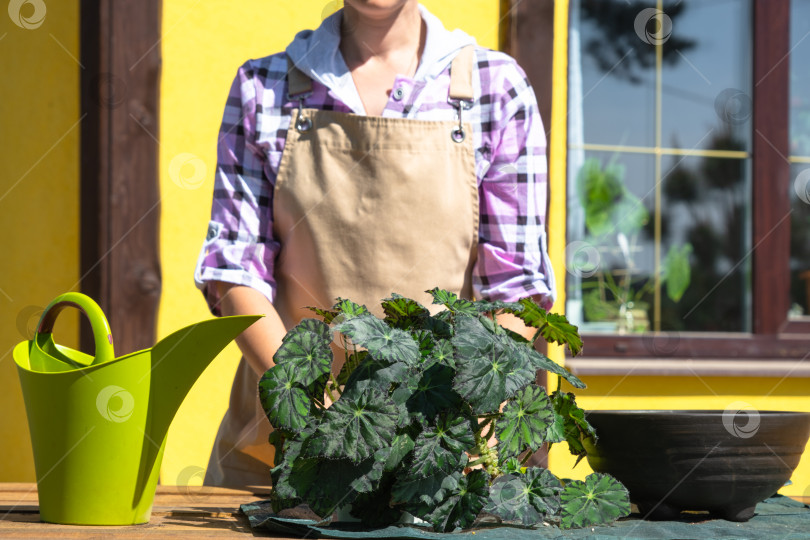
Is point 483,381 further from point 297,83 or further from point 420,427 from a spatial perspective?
point 297,83

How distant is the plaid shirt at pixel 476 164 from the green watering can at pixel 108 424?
21.6 inches

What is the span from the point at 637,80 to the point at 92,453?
2.78m

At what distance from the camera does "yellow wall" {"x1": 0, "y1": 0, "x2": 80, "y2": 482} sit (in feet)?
9.48

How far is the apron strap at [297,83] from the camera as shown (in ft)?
5.25

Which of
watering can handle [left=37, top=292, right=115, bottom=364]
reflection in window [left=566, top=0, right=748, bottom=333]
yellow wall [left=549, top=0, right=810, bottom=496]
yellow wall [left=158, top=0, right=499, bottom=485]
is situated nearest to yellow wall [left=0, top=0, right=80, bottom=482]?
yellow wall [left=158, top=0, right=499, bottom=485]

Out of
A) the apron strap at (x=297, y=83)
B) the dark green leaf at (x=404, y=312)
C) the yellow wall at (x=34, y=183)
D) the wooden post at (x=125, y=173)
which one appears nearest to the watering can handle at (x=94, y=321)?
the dark green leaf at (x=404, y=312)

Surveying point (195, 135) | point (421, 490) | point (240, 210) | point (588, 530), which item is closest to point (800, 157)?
point (195, 135)

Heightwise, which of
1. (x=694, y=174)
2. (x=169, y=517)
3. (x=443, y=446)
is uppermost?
(x=694, y=174)

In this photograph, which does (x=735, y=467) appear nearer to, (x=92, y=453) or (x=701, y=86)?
(x=92, y=453)

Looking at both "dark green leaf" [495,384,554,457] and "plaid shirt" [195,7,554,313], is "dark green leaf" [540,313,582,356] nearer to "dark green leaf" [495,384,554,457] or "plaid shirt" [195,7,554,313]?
"dark green leaf" [495,384,554,457]

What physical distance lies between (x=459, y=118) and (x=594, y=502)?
2.80ft

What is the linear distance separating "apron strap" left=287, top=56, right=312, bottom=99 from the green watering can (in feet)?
2.52

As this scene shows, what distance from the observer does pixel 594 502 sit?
897 mm

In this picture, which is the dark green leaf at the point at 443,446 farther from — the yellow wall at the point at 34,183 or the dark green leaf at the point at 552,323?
the yellow wall at the point at 34,183
